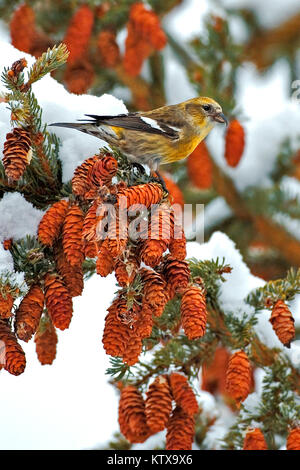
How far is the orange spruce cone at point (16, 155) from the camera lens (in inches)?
65.2

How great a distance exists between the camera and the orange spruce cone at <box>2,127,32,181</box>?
1657 millimetres

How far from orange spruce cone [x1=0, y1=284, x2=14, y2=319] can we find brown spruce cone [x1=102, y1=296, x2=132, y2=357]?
0.83ft

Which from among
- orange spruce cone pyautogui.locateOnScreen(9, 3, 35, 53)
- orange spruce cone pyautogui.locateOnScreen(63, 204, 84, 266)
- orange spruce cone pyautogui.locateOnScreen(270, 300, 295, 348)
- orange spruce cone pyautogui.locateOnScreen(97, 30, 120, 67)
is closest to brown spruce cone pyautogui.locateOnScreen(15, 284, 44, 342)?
orange spruce cone pyautogui.locateOnScreen(63, 204, 84, 266)

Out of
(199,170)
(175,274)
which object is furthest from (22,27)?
(175,274)

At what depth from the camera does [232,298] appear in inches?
86.0

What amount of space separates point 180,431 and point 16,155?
0.99m

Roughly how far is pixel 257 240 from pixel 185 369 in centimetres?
232

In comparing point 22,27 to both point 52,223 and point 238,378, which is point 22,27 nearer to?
point 52,223

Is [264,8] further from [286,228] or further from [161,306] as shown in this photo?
[161,306]

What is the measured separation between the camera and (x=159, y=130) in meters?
2.96

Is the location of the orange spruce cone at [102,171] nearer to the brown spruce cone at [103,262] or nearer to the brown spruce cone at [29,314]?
the brown spruce cone at [103,262]

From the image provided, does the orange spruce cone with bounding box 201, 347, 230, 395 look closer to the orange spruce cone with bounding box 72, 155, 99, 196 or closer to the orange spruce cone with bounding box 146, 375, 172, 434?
the orange spruce cone with bounding box 146, 375, 172, 434

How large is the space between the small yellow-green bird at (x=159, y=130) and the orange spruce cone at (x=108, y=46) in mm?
648

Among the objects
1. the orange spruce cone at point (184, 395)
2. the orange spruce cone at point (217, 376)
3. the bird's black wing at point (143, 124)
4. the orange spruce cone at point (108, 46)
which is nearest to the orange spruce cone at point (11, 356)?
the orange spruce cone at point (184, 395)
